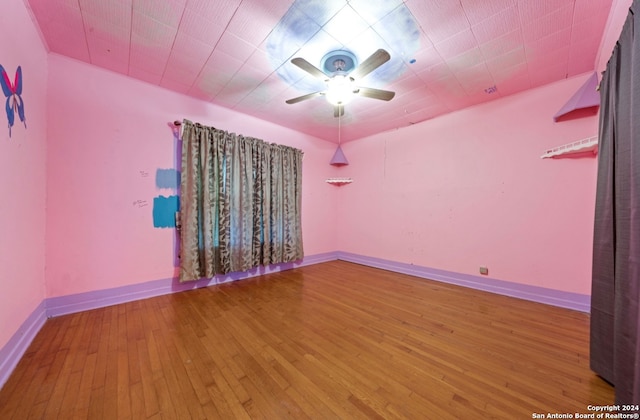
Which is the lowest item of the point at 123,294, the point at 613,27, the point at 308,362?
the point at 308,362

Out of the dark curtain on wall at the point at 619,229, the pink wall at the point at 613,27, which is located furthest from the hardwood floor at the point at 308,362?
the pink wall at the point at 613,27

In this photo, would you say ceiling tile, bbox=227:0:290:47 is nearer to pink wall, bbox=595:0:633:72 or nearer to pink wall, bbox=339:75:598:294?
pink wall, bbox=595:0:633:72

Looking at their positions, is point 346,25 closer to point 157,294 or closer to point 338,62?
point 338,62

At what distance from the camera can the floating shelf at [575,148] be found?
2213mm

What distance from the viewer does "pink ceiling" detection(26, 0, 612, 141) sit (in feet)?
5.38

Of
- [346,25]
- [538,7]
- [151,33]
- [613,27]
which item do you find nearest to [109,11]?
[151,33]

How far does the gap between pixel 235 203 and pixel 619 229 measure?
366cm

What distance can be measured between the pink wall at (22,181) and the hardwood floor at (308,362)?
1.40ft

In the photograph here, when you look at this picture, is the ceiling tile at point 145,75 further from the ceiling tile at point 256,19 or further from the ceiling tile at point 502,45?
the ceiling tile at point 502,45

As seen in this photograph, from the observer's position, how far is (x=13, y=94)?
5.15ft

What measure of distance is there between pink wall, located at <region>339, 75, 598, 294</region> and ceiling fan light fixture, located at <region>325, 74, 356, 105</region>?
203 cm

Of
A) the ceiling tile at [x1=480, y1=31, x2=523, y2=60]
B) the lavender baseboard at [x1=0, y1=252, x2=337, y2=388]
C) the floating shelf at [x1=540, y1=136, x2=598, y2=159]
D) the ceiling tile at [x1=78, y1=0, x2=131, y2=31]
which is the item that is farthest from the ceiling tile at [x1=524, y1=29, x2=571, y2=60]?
the lavender baseboard at [x1=0, y1=252, x2=337, y2=388]

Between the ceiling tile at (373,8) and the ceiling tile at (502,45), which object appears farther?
the ceiling tile at (502,45)

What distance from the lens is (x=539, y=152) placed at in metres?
2.64
